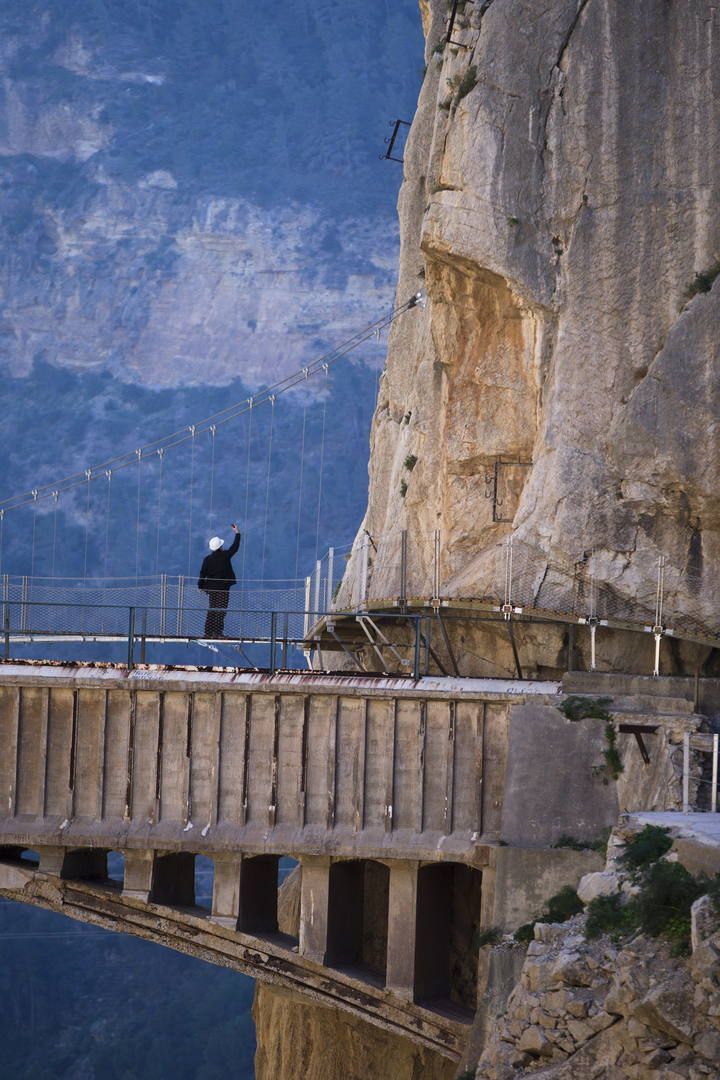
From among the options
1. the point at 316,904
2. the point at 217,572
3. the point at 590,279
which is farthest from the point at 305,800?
the point at 590,279

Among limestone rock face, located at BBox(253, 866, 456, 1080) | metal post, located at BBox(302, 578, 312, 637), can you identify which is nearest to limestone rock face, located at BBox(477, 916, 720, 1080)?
limestone rock face, located at BBox(253, 866, 456, 1080)

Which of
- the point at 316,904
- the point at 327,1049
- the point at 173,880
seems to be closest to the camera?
the point at 316,904

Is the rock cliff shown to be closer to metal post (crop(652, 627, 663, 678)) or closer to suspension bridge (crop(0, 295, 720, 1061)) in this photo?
suspension bridge (crop(0, 295, 720, 1061))

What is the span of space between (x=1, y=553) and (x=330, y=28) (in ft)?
149

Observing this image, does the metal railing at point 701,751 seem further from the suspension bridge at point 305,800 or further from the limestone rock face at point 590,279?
the limestone rock face at point 590,279

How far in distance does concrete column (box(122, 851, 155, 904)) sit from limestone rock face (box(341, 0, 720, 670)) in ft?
26.2

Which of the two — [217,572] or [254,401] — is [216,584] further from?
[254,401]

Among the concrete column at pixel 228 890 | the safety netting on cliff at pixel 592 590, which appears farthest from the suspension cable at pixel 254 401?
the concrete column at pixel 228 890

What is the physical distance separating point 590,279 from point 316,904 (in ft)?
38.3

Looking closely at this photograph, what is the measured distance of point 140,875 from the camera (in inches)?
964

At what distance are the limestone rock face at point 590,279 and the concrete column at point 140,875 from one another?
26.2 ft

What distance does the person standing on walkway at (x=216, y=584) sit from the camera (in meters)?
29.7

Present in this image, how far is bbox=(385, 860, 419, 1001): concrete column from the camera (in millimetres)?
23688

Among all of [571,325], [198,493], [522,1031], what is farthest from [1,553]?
[522,1031]
